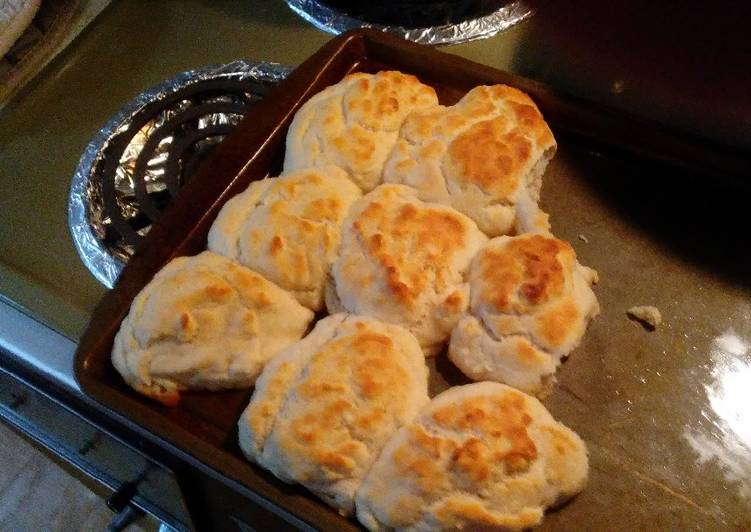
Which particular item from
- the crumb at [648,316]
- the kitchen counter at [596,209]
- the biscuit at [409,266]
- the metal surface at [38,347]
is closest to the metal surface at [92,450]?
the metal surface at [38,347]

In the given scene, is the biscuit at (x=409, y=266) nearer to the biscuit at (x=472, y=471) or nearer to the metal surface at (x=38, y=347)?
the biscuit at (x=472, y=471)

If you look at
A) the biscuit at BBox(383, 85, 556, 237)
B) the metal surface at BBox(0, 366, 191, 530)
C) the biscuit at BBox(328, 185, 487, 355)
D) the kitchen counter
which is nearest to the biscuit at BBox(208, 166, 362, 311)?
the biscuit at BBox(328, 185, 487, 355)

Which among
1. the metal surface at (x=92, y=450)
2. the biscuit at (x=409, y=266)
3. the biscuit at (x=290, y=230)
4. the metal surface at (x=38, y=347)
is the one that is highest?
the biscuit at (x=409, y=266)

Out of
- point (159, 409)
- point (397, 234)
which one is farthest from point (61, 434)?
point (397, 234)

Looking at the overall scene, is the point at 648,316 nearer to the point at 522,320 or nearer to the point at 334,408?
the point at 522,320

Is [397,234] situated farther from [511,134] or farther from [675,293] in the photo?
[675,293]

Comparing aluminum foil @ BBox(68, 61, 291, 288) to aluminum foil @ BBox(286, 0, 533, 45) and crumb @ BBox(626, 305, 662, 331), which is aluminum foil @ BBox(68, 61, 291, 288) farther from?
crumb @ BBox(626, 305, 662, 331)

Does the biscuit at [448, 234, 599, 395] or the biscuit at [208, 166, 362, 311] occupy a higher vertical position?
the biscuit at [448, 234, 599, 395]
